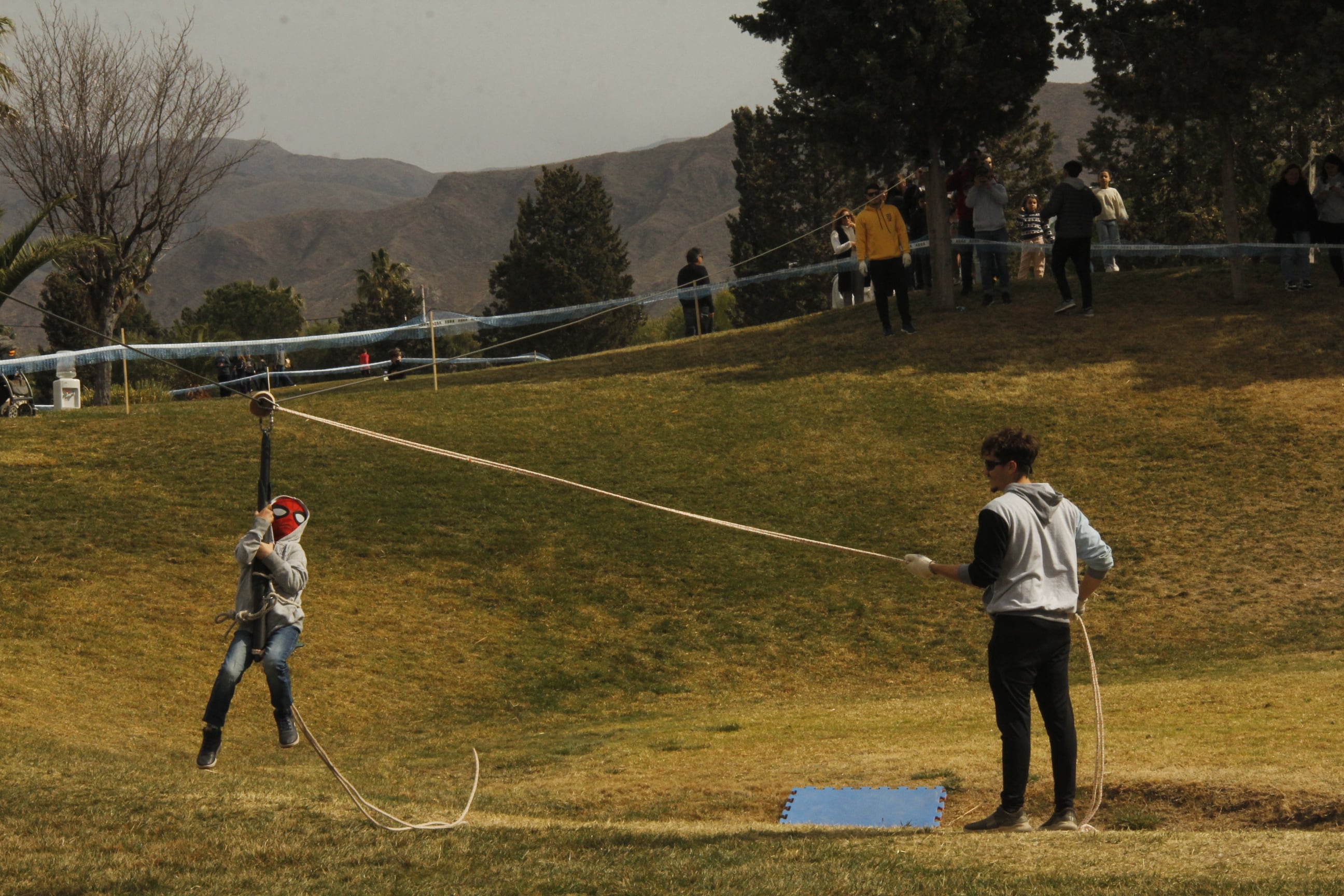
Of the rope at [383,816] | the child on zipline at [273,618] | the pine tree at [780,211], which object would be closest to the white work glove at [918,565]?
the rope at [383,816]

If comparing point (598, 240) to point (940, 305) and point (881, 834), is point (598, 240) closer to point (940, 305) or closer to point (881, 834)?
point (940, 305)

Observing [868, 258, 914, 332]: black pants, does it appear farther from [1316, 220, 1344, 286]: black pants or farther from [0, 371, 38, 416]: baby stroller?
[0, 371, 38, 416]: baby stroller

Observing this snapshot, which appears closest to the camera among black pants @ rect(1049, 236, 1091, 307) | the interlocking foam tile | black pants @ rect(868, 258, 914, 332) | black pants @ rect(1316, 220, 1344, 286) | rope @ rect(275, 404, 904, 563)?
rope @ rect(275, 404, 904, 563)

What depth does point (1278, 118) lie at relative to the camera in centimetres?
4100

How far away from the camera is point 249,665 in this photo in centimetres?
838

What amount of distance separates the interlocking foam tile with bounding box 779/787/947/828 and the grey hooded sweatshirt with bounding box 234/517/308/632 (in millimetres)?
3575

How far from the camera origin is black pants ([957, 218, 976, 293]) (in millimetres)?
24891

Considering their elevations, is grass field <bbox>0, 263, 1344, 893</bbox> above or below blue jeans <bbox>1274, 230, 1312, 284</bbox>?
below

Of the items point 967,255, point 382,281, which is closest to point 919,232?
point 967,255

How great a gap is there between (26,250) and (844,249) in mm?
15321

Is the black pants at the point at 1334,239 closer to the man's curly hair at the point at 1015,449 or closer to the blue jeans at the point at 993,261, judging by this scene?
the blue jeans at the point at 993,261

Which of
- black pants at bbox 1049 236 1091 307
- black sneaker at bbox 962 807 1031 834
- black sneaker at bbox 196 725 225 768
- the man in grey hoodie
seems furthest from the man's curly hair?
black pants at bbox 1049 236 1091 307

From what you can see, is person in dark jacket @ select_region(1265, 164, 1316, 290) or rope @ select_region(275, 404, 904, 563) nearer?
rope @ select_region(275, 404, 904, 563)

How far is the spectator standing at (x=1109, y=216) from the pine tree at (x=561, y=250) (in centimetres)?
5337
